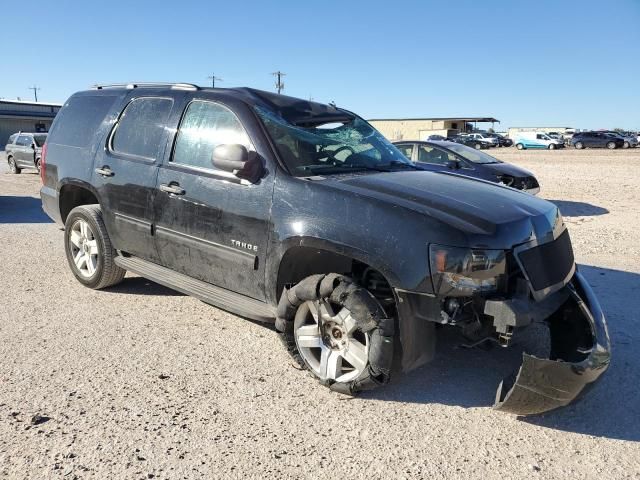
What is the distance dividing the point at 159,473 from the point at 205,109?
108 inches

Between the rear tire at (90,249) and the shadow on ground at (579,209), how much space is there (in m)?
9.08

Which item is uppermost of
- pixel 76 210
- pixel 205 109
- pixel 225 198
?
pixel 205 109

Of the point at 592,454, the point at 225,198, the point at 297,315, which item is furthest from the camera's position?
the point at 225,198

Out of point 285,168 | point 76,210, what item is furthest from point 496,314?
point 76,210

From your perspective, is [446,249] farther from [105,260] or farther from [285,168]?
[105,260]

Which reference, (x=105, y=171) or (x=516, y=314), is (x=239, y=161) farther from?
(x=516, y=314)

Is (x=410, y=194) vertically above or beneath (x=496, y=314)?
above

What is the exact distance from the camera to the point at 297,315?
3580mm

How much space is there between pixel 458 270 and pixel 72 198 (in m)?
4.45

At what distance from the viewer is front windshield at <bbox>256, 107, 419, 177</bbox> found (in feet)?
12.6

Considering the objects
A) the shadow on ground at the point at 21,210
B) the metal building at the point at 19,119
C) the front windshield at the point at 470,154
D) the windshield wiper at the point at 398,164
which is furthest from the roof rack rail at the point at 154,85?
the metal building at the point at 19,119

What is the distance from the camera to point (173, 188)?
4.21 metres

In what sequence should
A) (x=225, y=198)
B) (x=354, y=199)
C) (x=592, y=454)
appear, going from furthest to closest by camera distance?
(x=225, y=198) < (x=354, y=199) < (x=592, y=454)

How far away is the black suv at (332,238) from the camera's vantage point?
2986 mm
